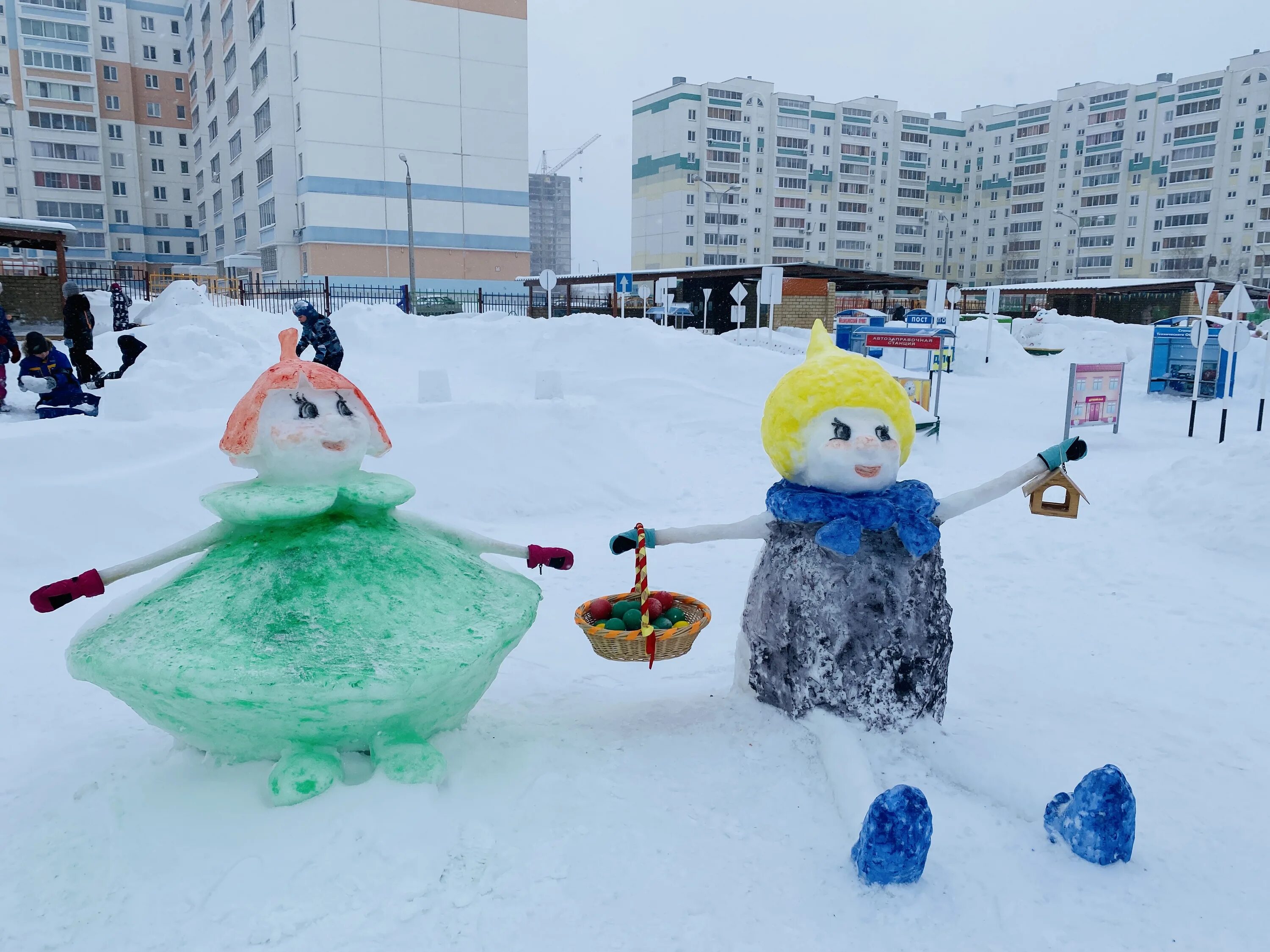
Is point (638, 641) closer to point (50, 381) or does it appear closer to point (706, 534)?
point (706, 534)

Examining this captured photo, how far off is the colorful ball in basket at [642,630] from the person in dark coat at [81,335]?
446 inches

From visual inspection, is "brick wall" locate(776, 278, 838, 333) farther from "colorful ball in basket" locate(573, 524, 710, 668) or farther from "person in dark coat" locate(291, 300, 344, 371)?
"colorful ball in basket" locate(573, 524, 710, 668)

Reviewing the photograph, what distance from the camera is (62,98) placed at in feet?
144

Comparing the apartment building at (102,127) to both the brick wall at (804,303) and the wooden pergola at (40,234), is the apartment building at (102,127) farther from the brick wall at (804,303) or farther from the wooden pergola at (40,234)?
the brick wall at (804,303)

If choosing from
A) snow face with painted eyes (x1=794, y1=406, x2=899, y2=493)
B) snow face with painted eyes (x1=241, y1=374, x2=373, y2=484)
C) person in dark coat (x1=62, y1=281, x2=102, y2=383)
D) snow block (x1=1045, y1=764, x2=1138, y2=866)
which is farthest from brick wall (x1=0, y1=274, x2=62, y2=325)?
snow block (x1=1045, y1=764, x2=1138, y2=866)

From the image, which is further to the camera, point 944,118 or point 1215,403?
point 944,118

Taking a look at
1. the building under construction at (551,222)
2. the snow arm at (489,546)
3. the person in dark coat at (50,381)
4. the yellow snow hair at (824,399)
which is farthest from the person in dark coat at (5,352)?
the building under construction at (551,222)

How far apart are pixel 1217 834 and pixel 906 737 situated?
114cm

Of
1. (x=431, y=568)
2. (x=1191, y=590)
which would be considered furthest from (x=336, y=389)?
(x=1191, y=590)

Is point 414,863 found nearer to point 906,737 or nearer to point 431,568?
point 431,568

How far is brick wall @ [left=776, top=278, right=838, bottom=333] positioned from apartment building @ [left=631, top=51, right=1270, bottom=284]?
28.7 m

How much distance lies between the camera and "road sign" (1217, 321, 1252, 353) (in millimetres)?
12266

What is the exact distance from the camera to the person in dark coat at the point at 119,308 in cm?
1733

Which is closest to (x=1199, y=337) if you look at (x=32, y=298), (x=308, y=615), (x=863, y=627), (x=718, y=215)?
(x=863, y=627)
